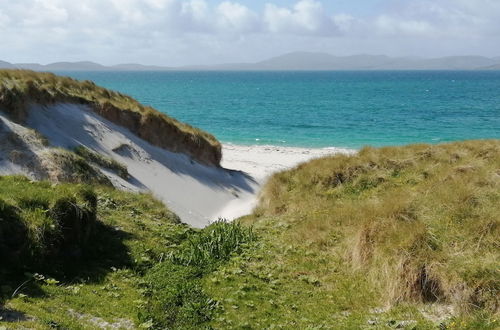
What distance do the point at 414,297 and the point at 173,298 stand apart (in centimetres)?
558

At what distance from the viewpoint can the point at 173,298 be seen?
36.2 feet

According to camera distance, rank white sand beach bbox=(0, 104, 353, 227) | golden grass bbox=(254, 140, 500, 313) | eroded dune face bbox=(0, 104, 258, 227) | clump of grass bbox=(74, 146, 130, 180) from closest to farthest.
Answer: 1. golden grass bbox=(254, 140, 500, 313)
2. eroded dune face bbox=(0, 104, 258, 227)
3. clump of grass bbox=(74, 146, 130, 180)
4. white sand beach bbox=(0, 104, 353, 227)

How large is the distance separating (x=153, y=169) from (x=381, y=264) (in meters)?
18.7

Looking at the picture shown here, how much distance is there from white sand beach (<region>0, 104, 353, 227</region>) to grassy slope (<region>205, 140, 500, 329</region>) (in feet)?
27.2

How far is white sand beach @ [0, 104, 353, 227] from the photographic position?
24828 mm

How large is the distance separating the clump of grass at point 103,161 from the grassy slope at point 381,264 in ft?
31.2

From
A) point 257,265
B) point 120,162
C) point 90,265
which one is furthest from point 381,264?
point 120,162

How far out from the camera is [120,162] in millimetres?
26844

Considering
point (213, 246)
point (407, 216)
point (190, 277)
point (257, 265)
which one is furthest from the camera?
point (213, 246)

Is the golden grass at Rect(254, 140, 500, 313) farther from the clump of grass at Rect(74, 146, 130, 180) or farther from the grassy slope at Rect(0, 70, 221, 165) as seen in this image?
the grassy slope at Rect(0, 70, 221, 165)

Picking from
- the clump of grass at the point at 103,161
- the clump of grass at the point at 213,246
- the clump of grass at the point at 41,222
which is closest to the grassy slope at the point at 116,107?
the clump of grass at the point at 103,161

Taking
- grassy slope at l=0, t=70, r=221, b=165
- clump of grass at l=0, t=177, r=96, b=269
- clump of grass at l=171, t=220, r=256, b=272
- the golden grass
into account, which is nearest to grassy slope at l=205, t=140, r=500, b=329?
the golden grass

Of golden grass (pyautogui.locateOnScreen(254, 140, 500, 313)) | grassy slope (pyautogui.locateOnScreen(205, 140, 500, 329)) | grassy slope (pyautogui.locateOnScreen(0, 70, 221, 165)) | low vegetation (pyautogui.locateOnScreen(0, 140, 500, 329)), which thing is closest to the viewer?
low vegetation (pyautogui.locateOnScreen(0, 140, 500, 329))

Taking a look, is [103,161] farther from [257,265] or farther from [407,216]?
[407,216]
